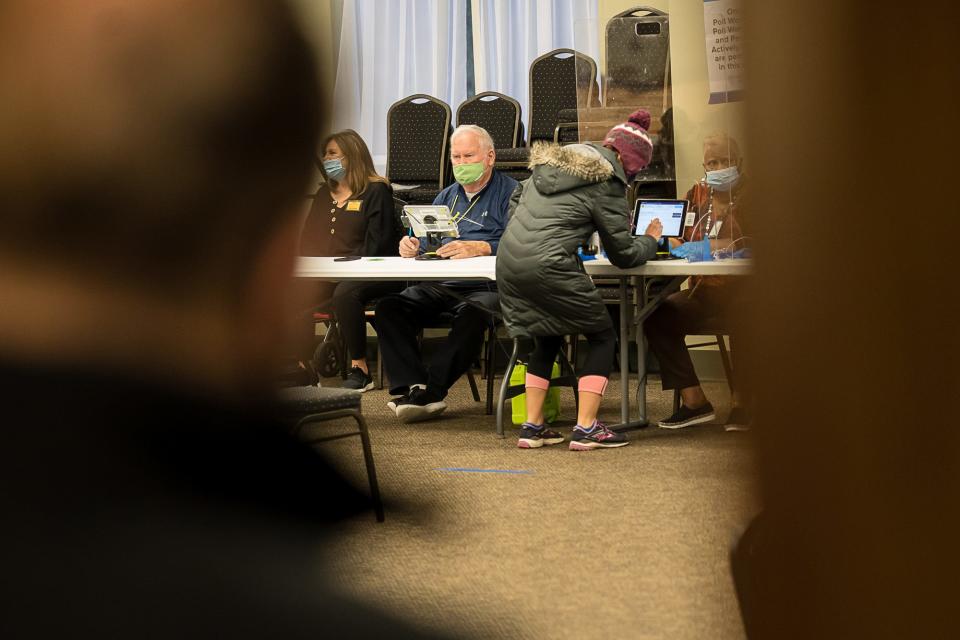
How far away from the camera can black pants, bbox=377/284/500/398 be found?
16.0 ft

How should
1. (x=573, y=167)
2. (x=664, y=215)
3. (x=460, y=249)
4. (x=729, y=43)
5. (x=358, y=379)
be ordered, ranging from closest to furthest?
(x=729, y=43)
(x=573, y=167)
(x=664, y=215)
(x=460, y=249)
(x=358, y=379)

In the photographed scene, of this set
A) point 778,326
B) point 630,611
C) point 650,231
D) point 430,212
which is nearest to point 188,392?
point 778,326

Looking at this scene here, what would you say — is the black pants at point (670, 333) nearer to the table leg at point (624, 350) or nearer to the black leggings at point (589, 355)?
the table leg at point (624, 350)

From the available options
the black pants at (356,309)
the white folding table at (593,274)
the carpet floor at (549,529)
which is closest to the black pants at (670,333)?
the white folding table at (593,274)

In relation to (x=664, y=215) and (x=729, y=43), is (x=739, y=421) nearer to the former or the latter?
(x=729, y=43)

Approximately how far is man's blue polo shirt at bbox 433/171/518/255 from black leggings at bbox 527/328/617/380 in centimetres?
89

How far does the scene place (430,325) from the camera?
5148 mm

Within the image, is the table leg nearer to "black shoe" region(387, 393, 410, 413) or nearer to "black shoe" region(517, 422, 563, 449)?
"black shoe" region(517, 422, 563, 449)

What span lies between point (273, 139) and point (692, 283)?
424 cm

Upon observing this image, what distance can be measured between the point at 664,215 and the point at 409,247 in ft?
3.98

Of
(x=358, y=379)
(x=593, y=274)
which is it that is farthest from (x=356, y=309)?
(x=593, y=274)

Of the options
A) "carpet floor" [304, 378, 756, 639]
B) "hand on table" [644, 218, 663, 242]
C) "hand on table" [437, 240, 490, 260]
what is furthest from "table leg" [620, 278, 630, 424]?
"hand on table" [437, 240, 490, 260]

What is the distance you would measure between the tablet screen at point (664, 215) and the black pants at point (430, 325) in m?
0.75

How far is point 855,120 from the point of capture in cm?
20
